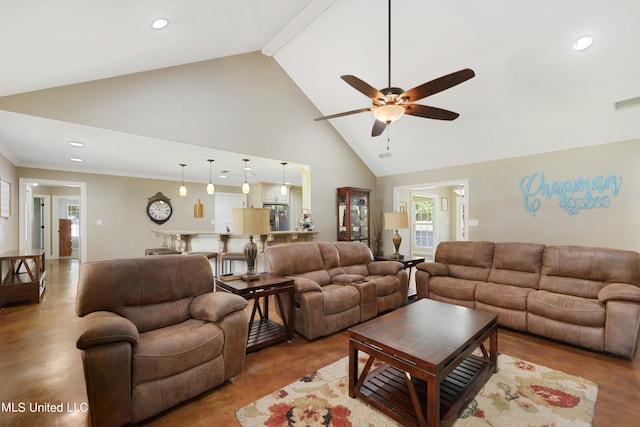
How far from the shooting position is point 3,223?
427 cm

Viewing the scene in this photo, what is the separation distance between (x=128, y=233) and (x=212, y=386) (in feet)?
19.2

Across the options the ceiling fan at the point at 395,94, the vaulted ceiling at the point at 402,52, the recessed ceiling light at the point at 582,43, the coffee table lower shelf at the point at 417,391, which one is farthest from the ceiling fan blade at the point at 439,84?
the coffee table lower shelf at the point at 417,391

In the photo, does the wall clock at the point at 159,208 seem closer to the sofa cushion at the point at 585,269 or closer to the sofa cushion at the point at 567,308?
the sofa cushion at the point at 567,308

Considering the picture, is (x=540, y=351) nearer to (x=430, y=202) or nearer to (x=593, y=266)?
(x=593, y=266)

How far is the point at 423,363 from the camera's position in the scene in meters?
1.58

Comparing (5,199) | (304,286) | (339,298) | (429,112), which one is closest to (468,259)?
(339,298)

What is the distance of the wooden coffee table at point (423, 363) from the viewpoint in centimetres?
160

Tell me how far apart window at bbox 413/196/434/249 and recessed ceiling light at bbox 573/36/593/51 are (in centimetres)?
601

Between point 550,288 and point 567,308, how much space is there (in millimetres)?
451

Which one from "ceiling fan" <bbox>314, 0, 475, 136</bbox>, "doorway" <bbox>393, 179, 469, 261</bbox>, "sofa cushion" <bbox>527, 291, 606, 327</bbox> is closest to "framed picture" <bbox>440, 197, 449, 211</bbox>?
"doorway" <bbox>393, 179, 469, 261</bbox>

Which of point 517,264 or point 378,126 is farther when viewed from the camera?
point 517,264

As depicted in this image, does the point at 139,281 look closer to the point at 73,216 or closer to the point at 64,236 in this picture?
the point at 64,236

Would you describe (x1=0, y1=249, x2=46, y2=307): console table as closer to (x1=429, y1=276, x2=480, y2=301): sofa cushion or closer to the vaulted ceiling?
the vaulted ceiling

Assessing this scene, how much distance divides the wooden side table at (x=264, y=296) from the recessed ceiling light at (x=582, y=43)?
12.8 feet
